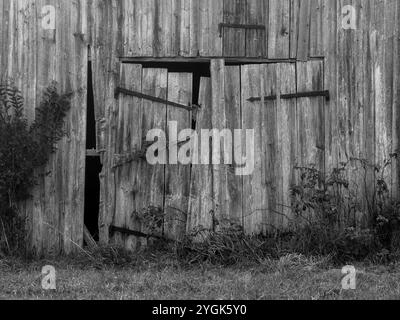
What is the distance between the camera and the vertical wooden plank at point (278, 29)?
8.96 m

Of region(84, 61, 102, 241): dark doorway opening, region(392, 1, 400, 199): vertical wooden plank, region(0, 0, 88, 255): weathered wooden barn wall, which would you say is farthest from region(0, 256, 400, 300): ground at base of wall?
region(84, 61, 102, 241): dark doorway opening

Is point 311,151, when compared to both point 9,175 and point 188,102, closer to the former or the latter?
point 188,102

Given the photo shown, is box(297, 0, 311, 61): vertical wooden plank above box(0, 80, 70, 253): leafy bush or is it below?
above

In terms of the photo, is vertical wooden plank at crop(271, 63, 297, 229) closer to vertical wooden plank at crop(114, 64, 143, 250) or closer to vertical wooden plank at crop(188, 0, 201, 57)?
vertical wooden plank at crop(188, 0, 201, 57)

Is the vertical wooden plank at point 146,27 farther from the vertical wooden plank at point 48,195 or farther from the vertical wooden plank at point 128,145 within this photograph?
the vertical wooden plank at point 48,195

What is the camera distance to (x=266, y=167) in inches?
349

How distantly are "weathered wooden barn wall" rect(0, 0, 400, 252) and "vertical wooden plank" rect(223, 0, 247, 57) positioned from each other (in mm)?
12

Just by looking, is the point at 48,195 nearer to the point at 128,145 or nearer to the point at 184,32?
the point at 128,145

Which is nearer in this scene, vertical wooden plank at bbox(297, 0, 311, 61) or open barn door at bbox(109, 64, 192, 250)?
open barn door at bbox(109, 64, 192, 250)

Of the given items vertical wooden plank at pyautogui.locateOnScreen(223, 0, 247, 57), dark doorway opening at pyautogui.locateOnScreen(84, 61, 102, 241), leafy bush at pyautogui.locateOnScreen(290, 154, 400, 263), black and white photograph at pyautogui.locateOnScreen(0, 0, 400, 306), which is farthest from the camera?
dark doorway opening at pyautogui.locateOnScreen(84, 61, 102, 241)

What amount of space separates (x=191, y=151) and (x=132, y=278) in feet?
6.27

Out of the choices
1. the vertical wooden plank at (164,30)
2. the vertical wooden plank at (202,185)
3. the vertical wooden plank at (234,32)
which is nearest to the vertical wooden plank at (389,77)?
the vertical wooden plank at (234,32)

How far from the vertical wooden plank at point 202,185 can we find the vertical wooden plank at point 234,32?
1.99 feet

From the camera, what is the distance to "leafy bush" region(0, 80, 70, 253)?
8383 mm
